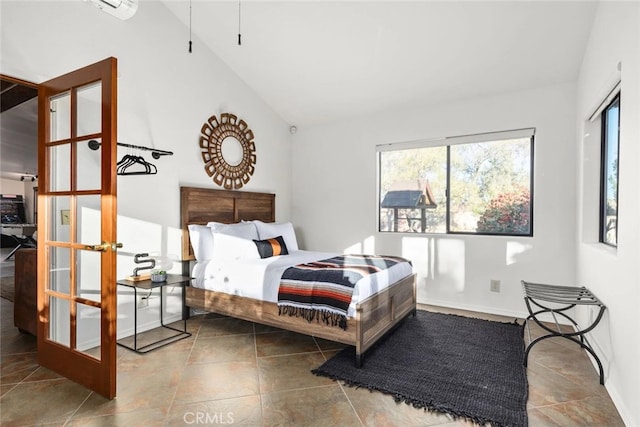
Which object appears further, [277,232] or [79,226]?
[277,232]

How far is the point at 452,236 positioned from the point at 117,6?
379cm

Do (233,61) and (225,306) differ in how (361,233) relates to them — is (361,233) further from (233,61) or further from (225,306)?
(233,61)

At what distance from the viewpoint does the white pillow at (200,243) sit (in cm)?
361

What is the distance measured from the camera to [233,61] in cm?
423

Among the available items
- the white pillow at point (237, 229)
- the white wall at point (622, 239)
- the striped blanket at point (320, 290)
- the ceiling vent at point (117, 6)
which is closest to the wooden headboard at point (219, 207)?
the white pillow at point (237, 229)

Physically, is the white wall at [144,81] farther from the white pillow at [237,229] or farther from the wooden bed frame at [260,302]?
the white pillow at [237,229]

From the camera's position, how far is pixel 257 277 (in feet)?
10.1

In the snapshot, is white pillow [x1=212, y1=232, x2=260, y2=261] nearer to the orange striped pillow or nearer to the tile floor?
the orange striped pillow

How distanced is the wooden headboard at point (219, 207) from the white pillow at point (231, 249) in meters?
0.40

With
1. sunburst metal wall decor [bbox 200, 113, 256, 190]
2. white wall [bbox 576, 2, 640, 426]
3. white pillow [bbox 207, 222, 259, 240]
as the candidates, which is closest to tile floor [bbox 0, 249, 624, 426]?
white wall [bbox 576, 2, 640, 426]

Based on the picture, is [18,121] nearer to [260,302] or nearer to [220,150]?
[220,150]

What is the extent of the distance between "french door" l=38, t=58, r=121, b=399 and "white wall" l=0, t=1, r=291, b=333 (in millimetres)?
447

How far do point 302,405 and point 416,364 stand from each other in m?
0.97

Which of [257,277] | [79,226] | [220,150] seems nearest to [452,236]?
[257,277]
